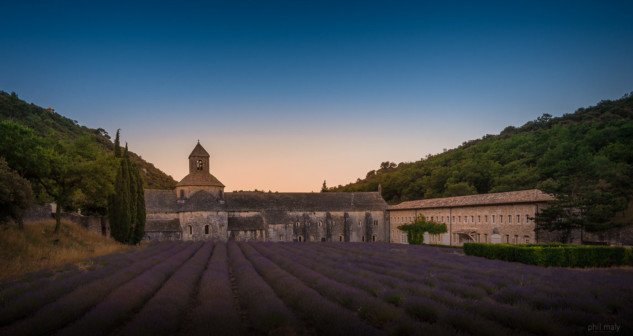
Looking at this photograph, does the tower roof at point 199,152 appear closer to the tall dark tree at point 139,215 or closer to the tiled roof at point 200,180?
the tiled roof at point 200,180

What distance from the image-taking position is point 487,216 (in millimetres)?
35750

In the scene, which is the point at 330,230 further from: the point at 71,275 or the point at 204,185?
the point at 71,275

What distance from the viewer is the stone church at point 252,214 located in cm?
4628

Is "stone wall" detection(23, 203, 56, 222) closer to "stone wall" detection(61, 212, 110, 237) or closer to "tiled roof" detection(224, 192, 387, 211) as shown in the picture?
"stone wall" detection(61, 212, 110, 237)

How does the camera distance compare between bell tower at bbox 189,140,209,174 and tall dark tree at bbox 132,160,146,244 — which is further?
bell tower at bbox 189,140,209,174

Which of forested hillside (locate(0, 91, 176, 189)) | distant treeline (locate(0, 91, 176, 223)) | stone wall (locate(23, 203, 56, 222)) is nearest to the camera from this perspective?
A: distant treeline (locate(0, 91, 176, 223))

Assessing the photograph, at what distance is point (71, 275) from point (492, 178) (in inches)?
2423

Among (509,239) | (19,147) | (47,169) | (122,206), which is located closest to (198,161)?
(122,206)

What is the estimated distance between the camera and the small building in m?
31.3

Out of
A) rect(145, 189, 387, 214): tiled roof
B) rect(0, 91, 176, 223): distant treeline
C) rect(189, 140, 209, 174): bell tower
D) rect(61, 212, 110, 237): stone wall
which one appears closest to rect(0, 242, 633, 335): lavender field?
rect(0, 91, 176, 223): distant treeline

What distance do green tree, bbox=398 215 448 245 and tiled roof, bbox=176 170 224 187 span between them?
75.8ft

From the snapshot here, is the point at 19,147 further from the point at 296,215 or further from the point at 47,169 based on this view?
the point at 296,215

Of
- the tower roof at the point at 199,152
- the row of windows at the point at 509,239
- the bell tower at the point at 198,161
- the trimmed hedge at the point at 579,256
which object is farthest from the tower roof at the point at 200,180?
the trimmed hedge at the point at 579,256

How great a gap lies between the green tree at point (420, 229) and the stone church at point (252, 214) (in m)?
7.24
